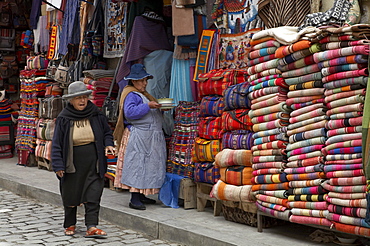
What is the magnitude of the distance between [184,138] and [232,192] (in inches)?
58.0

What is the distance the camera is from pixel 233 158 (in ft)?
19.8

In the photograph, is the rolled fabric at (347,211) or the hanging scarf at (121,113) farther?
the hanging scarf at (121,113)

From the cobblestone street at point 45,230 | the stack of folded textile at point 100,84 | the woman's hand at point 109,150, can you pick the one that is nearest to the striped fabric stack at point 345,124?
the cobblestone street at point 45,230

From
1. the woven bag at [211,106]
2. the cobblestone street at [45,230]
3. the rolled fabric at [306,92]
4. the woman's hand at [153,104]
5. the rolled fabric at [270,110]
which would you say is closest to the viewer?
the rolled fabric at [306,92]

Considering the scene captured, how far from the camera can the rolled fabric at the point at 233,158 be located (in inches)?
234

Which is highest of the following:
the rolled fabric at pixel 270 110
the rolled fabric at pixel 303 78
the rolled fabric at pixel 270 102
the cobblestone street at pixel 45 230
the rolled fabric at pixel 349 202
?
the rolled fabric at pixel 303 78

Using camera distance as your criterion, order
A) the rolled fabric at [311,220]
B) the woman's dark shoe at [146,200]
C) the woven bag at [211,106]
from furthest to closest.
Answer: the woman's dark shoe at [146,200] < the woven bag at [211,106] < the rolled fabric at [311,220]

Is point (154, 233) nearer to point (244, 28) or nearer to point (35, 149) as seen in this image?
point (244, 28)

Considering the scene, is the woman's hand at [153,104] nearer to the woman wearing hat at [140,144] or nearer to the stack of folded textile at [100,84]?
the woman wearing hat at [140,144]

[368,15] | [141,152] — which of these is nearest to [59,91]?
[141,152]

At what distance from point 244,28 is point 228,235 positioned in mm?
2374

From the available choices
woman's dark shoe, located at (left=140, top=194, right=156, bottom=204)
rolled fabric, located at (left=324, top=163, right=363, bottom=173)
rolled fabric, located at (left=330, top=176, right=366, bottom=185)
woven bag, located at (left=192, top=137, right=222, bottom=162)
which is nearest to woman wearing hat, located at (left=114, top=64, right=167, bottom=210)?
woman's dark shoe, located at (left=140, top=194, right=156, bottom=204)

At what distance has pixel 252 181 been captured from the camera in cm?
583

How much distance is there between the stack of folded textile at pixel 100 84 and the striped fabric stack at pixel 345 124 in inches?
187
